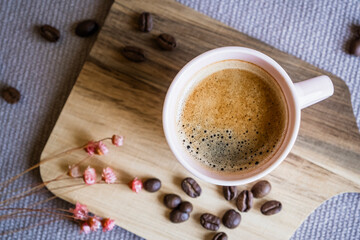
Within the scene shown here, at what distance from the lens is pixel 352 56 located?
0.96 meters

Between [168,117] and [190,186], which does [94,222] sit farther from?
[168,117]

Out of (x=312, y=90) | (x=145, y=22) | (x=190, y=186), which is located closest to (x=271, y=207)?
(x=190, y=186)

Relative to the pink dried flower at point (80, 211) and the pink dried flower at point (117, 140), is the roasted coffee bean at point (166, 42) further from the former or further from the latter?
the pink dried flower at point (80, 211)

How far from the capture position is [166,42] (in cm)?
84

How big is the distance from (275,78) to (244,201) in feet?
1.06

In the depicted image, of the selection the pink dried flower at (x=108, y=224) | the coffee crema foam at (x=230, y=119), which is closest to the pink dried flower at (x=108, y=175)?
the pink dried flower at (x=108, y=224)

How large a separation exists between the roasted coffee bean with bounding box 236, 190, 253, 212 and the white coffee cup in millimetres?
161

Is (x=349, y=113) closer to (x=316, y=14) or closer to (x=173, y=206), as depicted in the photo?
(x=316, y=14)

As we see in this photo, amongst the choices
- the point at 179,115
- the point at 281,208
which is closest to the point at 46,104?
the point at 179,115

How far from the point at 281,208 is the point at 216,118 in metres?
0.30

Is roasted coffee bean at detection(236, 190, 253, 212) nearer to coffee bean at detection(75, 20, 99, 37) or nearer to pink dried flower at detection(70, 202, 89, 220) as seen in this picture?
pink dried flower at detection(70, 202, 89, 220)

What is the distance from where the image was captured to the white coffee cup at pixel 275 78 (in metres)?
0.66

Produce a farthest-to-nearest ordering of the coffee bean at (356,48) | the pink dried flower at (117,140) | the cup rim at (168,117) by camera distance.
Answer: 1. the coffee bean at (356,48)
2. the pink dried flower at (117,140)
3. the cup rim at (168,117)

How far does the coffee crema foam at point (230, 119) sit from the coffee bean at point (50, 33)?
452mm
